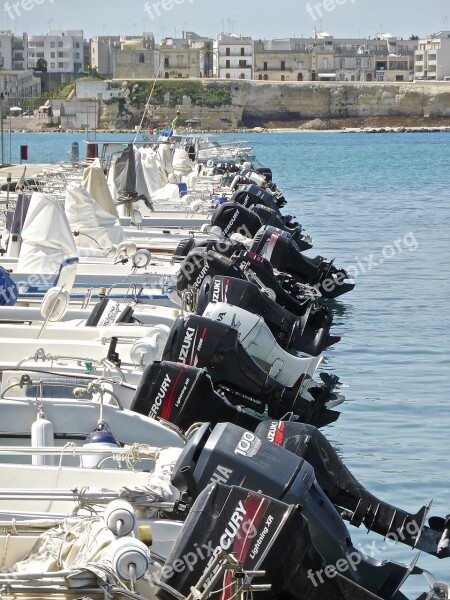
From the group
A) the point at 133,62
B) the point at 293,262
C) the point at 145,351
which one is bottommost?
the point at 133,62

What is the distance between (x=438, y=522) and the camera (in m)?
7.69

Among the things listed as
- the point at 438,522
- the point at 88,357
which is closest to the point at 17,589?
the point at 438,522

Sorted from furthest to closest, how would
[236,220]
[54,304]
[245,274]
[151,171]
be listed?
[151,171] → [236,220] → [245,274] → [54,304]

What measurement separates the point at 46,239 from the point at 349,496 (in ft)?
19.8

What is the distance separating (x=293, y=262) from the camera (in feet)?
53.9

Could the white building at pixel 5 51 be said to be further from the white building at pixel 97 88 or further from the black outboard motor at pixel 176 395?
the black outboard motor at pixel 176 395

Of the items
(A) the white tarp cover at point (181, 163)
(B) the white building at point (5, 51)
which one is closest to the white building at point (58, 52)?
(B) the white building at point (5, 51)

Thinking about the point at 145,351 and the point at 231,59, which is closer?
the point at 145,351

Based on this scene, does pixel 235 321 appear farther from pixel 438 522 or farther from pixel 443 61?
pixel 443 61

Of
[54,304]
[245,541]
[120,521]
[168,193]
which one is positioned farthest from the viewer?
[168,193]

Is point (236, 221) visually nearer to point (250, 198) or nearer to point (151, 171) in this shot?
point (250, 198)

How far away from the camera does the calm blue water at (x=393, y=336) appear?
9805 mm

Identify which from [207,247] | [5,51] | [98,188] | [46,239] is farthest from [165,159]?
[5,51]

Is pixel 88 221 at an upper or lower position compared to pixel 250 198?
upper
